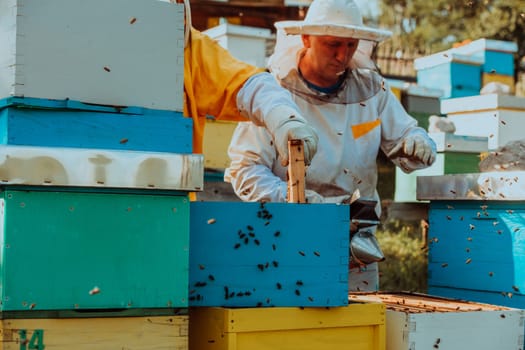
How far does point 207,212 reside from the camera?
228 centimetres

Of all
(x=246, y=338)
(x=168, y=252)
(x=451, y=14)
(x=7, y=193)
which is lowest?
(x=246, y=338)

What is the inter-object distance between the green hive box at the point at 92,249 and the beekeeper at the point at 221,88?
0.60 m

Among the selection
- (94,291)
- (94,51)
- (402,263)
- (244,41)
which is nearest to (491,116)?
(402,263)

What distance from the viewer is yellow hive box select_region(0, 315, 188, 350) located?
198 cm

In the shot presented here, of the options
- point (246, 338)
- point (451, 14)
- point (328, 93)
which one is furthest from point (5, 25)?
point (451, 14)

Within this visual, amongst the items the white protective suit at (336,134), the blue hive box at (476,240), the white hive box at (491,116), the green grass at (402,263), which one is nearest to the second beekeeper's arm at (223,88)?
the white protective suit at (336,134)

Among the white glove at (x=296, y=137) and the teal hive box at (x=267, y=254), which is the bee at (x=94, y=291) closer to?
the teal hive box at (x=267, y=254)

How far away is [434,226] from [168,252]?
1555mm

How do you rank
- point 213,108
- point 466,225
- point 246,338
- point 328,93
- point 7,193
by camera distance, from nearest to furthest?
1. point 7,193
2. point 246,338
3. point 213,108
4. point 466,225
5. point 328,93

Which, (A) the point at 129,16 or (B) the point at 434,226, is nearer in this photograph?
(A) the point at 129,16

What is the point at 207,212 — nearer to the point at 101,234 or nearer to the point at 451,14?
the point at 101,234

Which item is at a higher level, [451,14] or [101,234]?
[451,14]

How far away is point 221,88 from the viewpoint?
274 cm

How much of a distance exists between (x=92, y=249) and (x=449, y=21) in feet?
56.4
